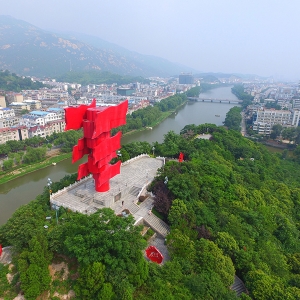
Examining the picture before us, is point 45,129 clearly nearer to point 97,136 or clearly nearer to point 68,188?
point 68,188

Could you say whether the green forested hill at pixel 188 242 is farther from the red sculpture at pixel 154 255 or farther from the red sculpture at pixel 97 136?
the red sculpture at pixel 97 136

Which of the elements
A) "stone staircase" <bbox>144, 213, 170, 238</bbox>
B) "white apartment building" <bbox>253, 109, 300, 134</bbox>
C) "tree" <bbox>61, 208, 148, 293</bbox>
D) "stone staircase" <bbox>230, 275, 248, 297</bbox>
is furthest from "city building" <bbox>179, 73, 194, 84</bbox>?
"tree" <bbox>61, 208, 148, 293</bbox>

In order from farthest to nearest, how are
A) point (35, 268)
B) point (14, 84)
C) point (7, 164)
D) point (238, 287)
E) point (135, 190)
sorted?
1. point (14, 84)
2. point (7, 164)
3. point (135, 190)
4. point (238, 287)
5. point (35, 268)

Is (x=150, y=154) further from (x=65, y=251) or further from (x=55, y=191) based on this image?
(x=65, y=251)

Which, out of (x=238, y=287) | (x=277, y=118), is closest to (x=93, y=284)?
(x=238, y=287)

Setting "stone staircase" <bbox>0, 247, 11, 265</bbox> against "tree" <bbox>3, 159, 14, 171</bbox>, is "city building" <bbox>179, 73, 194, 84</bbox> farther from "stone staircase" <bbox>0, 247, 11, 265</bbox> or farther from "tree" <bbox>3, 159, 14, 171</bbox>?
"stone staircase" <bbox>0, 247, 11, 265</bbox>
